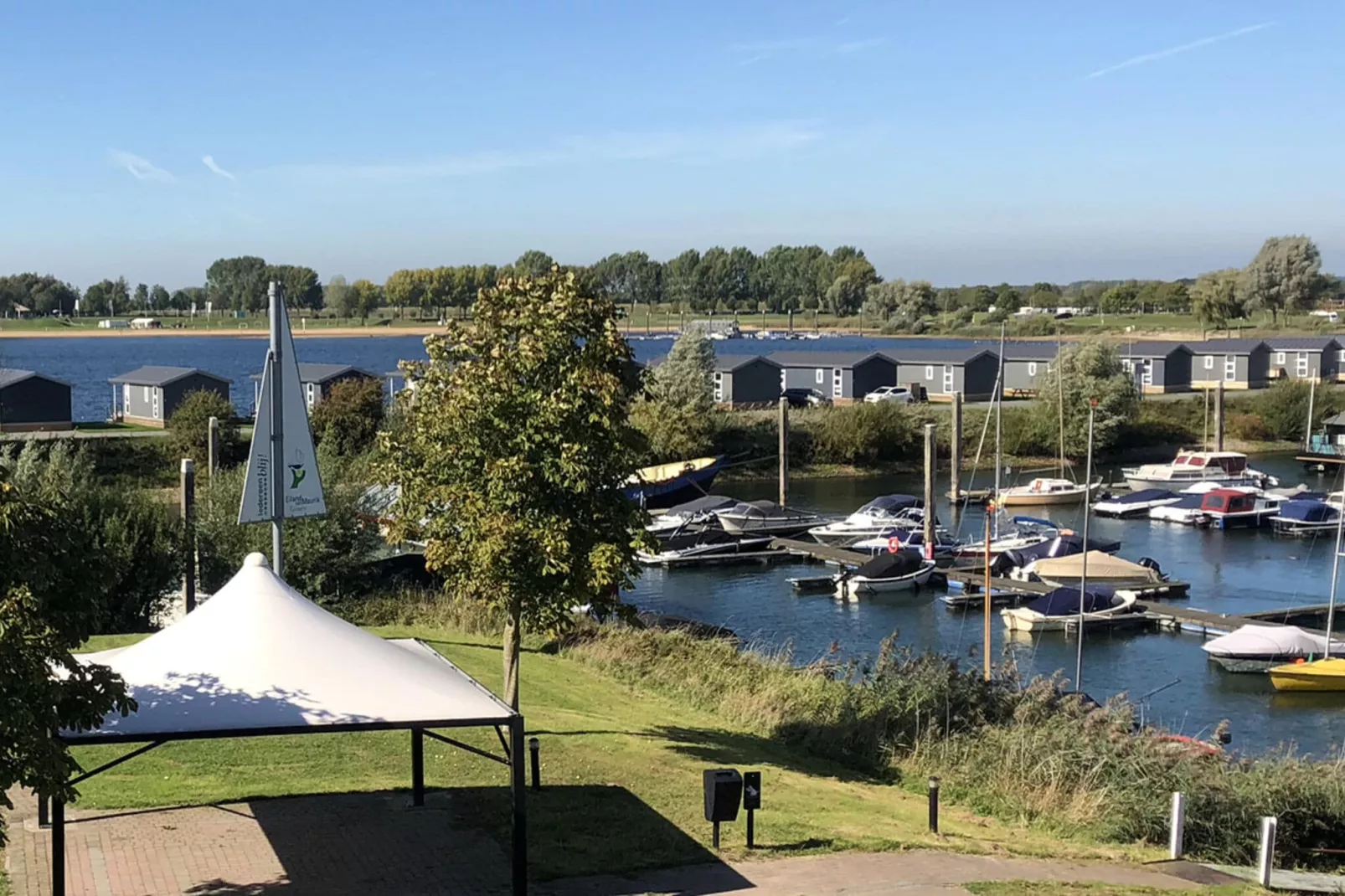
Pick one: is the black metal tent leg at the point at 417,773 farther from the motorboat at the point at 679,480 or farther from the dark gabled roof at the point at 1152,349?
the dark gabled roof at the point at 1152,349

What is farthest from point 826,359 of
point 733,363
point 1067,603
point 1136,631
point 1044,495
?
point 1136,631

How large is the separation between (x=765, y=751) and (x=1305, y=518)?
45.0m

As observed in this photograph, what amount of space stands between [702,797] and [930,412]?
214ft

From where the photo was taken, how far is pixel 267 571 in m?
14.4

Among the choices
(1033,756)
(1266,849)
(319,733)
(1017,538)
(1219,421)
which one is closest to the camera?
(319,733)

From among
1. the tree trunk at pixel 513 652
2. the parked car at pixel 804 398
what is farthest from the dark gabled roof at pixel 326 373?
the tree trunk at pixel 513 652

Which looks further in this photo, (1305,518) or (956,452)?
(956,452)

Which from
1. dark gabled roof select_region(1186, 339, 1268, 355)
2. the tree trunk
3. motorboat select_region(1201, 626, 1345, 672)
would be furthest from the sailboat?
dark gabled roof select_region(1186, 339, 1268, 355)

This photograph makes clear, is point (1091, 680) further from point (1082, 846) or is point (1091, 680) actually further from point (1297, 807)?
point (1082, 846)

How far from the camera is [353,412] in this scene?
65.4 metres

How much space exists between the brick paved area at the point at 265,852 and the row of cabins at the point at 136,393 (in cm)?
4867

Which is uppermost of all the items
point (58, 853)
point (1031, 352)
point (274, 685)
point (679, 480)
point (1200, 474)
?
point (1031, 352)

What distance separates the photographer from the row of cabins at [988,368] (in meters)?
85.1

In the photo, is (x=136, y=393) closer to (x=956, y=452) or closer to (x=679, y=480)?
(x=679, y=480)
